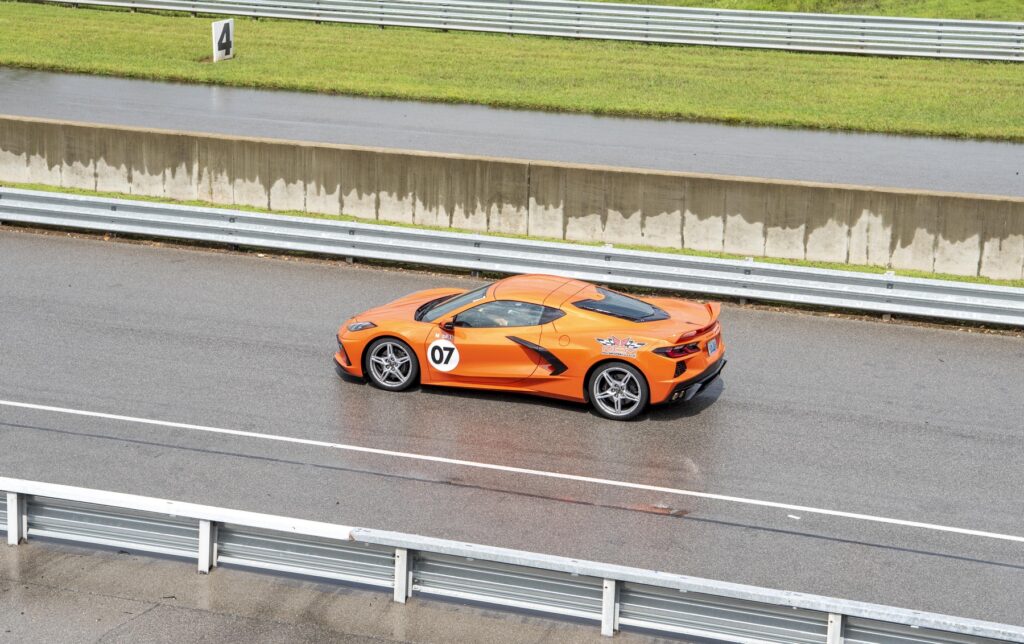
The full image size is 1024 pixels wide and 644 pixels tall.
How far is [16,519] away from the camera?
8812 mm

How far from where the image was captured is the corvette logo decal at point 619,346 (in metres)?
12.0

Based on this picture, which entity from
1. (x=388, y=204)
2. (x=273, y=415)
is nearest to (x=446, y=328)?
(x=273, y=415)

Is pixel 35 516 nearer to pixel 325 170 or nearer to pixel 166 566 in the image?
pixel 166 566

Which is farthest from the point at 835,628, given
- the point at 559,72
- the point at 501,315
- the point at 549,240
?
the point at 559,72

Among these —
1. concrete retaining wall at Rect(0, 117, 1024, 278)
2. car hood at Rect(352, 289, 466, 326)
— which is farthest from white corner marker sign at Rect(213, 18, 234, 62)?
car hood at Rect(352, 289, 466, 326)

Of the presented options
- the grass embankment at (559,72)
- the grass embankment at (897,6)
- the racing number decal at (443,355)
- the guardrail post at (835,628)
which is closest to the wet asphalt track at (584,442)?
the racing number decal at (443,355)

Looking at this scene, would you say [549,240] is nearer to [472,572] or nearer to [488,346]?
[488,346]

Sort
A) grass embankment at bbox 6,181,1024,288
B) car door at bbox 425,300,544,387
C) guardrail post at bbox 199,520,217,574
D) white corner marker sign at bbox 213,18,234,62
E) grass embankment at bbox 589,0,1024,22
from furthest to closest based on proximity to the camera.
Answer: grass embankment at bbox 589,0,1024,22
white corner marker sign at bbox 213,18,234,62
grass embankment at bbox 6,181,1024,288
car door at bbox 425,300,544,387
guardrail post at bbox 199,520,217,574

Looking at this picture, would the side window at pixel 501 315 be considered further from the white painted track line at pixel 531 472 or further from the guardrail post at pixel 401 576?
the guardrail post at pixel 401 576

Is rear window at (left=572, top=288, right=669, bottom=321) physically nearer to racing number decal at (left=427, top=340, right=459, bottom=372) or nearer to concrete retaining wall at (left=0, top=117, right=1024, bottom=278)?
racing number decal at (left=427, top=340, right=459, bottom=372)

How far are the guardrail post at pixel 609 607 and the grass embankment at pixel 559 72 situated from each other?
69.6 ft

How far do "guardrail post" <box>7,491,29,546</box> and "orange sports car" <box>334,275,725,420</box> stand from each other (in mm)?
4444

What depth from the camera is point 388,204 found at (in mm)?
19141

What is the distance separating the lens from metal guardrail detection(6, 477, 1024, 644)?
7.20 m
